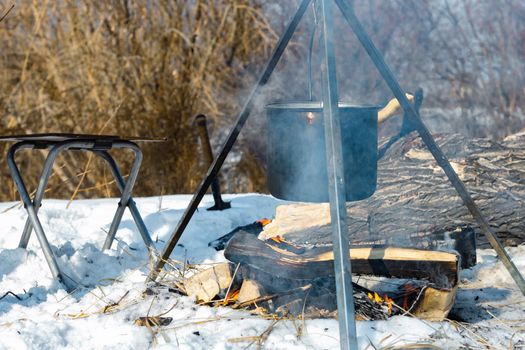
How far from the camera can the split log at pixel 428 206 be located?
4.05 metres

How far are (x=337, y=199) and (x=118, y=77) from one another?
5.19m

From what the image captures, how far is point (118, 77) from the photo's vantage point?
23.6 ft

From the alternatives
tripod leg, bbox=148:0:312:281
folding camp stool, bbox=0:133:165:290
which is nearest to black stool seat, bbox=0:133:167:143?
folding camp stool, bbox=0:133:165:290

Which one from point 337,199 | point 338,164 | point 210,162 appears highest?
point 338,164

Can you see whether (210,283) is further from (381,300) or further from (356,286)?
(381,300)

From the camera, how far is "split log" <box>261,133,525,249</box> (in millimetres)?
4055

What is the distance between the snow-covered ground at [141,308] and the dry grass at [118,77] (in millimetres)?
2582

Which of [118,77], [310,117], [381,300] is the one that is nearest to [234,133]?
[310,117]

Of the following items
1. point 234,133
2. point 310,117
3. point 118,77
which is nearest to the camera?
point 234,133

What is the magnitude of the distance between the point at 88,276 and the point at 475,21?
770 cm

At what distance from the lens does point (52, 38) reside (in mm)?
7375

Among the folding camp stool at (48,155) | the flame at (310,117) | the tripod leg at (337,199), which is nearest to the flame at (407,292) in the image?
the tripod leg at (337,199)

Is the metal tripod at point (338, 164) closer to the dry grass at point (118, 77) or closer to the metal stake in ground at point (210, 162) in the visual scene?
the metal stake in ground at point (210, 162)

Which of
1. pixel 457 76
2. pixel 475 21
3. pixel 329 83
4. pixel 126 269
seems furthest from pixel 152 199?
pixel 475 21
